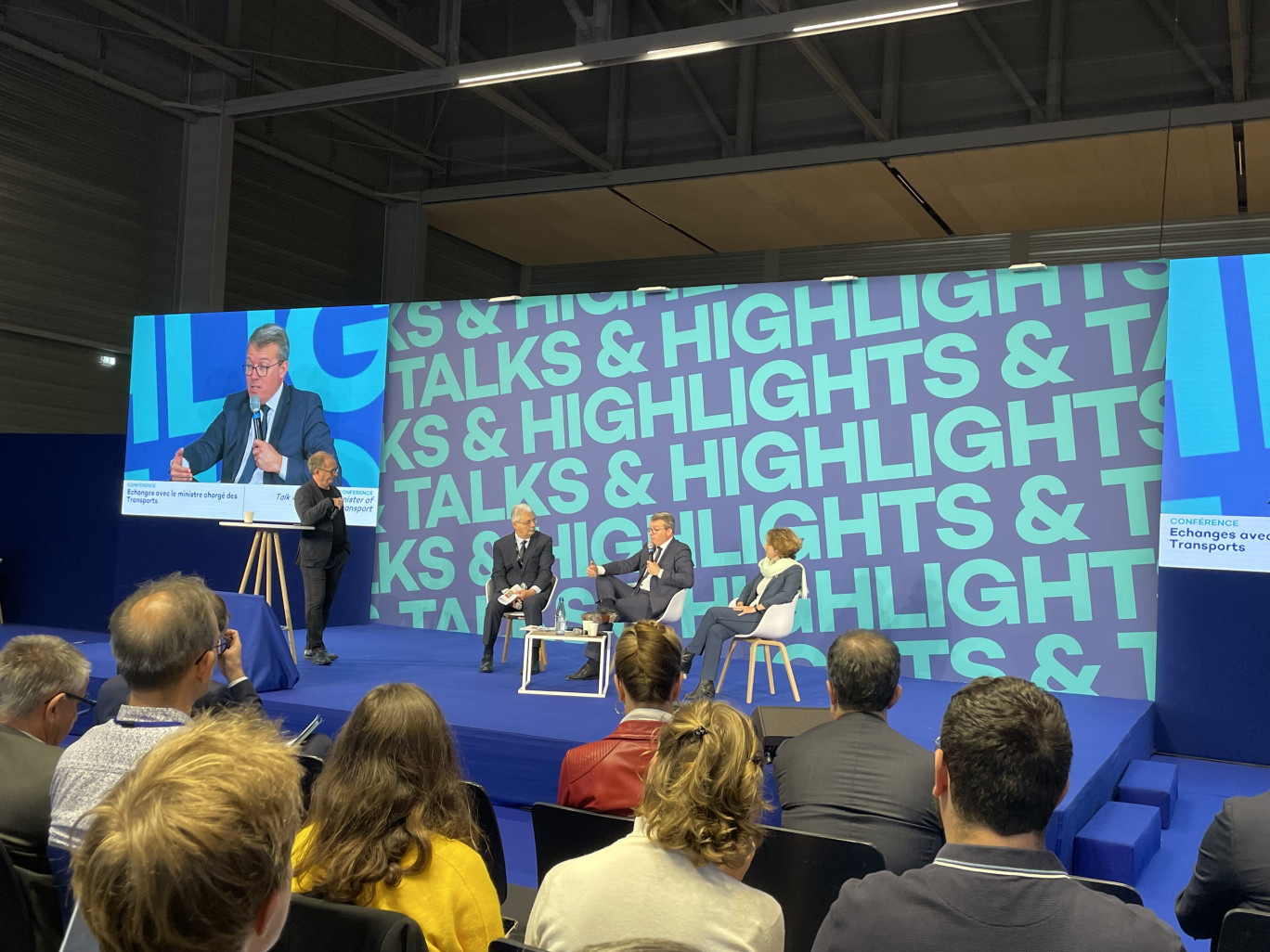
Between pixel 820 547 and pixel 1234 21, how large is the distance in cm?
529

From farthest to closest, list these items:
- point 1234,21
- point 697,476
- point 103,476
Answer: point 103,476
point 1234,21
point 697,476

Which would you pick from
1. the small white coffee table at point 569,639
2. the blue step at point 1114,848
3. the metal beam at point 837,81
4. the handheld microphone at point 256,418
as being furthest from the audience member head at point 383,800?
the metal beam at point 837,81

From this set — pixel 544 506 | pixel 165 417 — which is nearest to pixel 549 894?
pixel 544 506

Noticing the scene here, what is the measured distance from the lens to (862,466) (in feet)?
23.4

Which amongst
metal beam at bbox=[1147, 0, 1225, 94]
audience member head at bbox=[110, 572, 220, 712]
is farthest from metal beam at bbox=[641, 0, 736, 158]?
audience member head at bbox=[110, 572, 220, 712]

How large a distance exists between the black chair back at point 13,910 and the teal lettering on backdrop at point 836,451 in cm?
573

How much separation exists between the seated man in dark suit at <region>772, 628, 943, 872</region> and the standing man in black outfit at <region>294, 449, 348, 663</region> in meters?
4.63

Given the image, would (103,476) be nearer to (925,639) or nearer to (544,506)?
(544,506)

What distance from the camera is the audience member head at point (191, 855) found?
2.70ft

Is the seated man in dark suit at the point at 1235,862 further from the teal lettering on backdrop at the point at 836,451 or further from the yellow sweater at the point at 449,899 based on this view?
the teal lettering on backdrop at the point at 836,451

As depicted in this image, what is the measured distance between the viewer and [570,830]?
2.33m

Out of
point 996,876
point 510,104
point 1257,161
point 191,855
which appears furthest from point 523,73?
point 191,855

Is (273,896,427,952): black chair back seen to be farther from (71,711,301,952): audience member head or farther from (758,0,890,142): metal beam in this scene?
(758,0,890,142): metal beam

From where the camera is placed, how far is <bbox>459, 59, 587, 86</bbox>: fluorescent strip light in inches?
329
